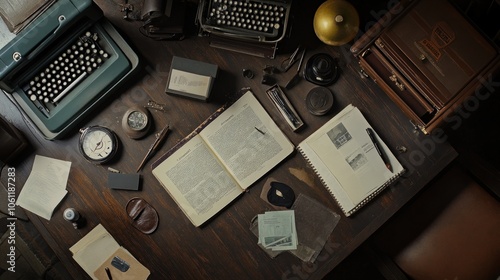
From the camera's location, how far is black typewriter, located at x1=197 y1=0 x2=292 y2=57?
2.34m

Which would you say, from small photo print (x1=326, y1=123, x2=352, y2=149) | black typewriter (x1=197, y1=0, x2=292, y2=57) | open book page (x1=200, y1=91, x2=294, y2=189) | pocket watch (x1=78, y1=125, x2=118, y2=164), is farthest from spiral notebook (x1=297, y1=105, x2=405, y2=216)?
pocket watch (x1=78, y1=125, x2=118, y2=164)

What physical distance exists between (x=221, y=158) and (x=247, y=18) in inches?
24.3

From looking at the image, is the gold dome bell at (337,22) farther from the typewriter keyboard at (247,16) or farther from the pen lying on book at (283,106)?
the pen lying on book at (283,106)

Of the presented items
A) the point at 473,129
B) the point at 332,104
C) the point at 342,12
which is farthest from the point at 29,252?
the point at 473,129

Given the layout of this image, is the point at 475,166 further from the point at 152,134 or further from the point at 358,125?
the point at 152,134

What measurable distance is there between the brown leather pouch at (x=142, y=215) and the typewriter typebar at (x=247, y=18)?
0.81m

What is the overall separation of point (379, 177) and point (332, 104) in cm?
37

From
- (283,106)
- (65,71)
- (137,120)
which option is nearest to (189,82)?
(137,120)

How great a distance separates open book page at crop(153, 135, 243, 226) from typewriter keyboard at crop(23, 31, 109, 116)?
517 mm

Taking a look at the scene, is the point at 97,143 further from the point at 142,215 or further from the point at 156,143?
the point at 142,215

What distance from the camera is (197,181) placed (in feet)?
7.83

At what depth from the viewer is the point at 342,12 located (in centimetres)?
221

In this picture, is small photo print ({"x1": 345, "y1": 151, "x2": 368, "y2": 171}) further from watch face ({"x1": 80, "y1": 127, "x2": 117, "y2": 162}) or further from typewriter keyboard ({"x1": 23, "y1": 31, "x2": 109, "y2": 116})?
typewriter keyboard ({"x1": 23, "y1": 31, "x2": 109, "y2": 116})

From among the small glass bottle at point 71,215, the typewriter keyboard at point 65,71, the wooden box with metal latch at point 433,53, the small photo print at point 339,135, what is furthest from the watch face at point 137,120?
the wooden box with metal latch at point 433,53
